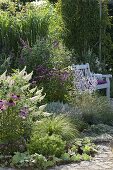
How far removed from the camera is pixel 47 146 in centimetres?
609

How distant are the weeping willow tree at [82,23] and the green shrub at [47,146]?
623cm

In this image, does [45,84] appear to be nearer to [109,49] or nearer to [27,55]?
[27,55]

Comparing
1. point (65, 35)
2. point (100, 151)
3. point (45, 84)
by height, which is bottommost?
point (100, 151)

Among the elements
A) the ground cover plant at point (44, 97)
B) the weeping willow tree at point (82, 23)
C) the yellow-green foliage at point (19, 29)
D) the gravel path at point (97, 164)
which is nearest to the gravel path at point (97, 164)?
the gravel path at point (97, 164)

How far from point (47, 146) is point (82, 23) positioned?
269 inches

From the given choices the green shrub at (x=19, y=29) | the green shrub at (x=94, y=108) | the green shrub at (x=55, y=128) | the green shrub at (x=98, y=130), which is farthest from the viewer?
the green shrub at (x=19, y=29)

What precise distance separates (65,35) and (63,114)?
5.40 m

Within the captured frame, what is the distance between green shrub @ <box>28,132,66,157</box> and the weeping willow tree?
623 cm

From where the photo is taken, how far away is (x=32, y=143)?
20.2 feet

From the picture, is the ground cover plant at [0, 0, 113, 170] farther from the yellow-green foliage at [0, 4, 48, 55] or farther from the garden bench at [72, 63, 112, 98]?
the garden bench at [72, 63, 112, 98]

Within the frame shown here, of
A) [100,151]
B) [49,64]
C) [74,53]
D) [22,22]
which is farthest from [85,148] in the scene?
[74,53]

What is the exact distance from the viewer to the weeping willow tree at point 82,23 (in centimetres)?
1233

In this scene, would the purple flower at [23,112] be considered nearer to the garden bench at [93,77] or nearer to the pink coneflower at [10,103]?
the pink coneflower at [10,103]

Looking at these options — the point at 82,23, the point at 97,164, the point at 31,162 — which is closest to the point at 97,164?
the point at 97,164
